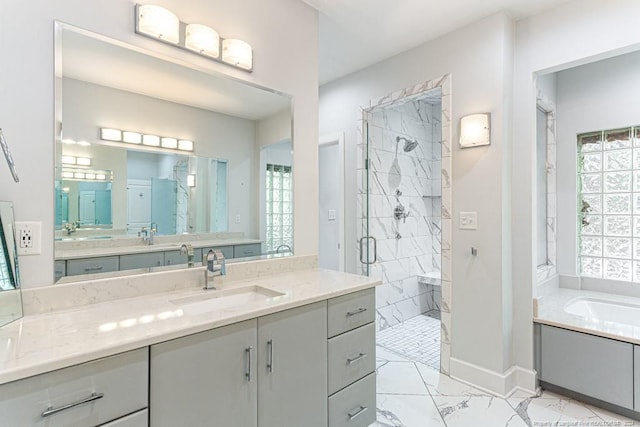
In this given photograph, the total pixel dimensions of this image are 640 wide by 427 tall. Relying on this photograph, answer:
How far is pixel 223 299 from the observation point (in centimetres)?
165

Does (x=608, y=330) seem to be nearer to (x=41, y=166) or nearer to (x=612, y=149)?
(x=612, y=149)

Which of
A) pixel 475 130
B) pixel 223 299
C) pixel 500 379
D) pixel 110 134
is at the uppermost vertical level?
pixel 475 130

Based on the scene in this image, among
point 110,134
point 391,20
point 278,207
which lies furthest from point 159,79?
point 391,20

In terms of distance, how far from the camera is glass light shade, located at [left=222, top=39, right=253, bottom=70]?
6.03ft

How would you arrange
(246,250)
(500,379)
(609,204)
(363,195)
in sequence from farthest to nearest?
1. (363,195)
2. (609,204)
3. (500,379)
4. (246,250)

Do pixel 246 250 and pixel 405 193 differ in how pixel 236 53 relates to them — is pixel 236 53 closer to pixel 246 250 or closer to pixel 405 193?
pixel 246 250

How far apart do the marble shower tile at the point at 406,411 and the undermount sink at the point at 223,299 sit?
3.64ft

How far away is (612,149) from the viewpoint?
289 cm

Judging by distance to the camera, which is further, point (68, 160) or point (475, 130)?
point (475, 130)

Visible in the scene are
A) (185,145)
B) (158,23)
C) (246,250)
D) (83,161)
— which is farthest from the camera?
(246,250)

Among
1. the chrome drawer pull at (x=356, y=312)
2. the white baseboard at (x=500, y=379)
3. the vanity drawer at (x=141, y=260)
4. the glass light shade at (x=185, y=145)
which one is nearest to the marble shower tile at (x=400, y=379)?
the white baseboard at (x=500, y=379)

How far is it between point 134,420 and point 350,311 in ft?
3.37

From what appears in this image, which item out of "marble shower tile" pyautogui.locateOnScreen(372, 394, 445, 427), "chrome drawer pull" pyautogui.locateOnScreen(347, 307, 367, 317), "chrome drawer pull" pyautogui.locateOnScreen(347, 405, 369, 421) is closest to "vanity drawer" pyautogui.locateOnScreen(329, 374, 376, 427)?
"chrome drawer pull" pyautogui.locateOnScreen(347, 405, 369, 421)

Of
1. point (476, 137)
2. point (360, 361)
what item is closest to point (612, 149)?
point (476, 137)
